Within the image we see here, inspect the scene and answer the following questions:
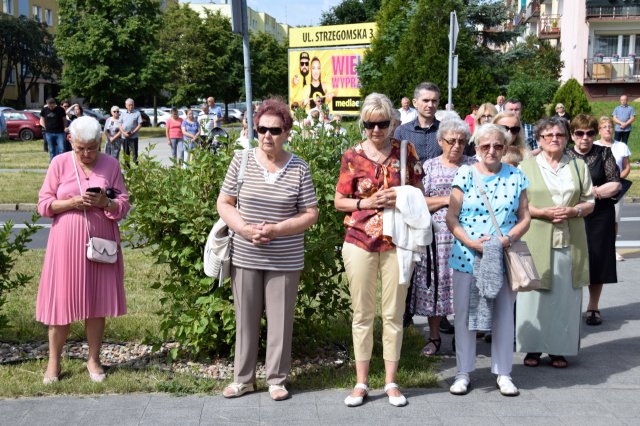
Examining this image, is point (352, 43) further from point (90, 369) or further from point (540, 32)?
point (90, 369)

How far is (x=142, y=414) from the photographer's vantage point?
516 centimetres

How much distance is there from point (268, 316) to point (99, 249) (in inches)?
48.2

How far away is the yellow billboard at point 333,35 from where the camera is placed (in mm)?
41188

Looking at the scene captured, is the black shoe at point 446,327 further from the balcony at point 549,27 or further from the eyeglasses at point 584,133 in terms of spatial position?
the balcony at point 549,27

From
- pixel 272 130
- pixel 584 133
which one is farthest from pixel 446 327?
pixel 272 130

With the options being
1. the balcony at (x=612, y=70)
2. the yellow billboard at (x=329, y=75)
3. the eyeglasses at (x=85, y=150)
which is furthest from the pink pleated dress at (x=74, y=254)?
the balcony at (x=612, y=70)

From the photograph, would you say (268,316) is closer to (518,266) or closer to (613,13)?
(518,266)

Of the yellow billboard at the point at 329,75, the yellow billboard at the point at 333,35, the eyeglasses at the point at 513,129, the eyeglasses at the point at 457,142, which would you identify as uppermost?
the yellow billboard at the point at 333,35

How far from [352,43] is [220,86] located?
22.7 metres

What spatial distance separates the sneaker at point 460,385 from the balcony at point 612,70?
155 feet

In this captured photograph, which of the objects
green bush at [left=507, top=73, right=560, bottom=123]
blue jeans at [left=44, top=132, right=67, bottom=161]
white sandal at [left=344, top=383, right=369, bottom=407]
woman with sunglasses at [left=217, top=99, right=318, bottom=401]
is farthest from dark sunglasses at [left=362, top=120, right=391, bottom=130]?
green bush at [left=507, top=73, right=560, bottom=123]

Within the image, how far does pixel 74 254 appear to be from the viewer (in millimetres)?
5684

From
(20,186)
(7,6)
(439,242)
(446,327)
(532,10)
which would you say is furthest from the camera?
(532,10)

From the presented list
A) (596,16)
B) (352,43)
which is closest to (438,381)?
(352,43)
